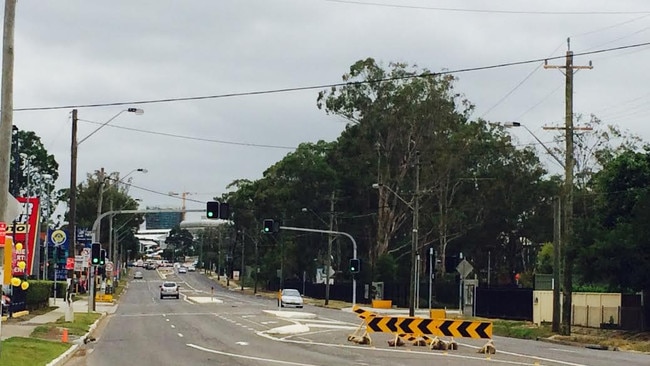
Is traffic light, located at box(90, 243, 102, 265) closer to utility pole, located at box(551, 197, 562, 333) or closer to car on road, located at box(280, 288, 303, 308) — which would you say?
utility pole, located at box(551, 197, 562, 333)

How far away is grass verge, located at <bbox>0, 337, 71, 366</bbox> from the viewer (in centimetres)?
2183

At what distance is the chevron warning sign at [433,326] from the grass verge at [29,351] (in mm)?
9607

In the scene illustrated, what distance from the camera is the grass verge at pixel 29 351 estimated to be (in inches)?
859

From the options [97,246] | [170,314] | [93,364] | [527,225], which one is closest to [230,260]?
[527,225]

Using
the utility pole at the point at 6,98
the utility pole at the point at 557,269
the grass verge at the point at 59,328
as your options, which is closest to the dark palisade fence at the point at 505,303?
the utility pole at the point at 557,269

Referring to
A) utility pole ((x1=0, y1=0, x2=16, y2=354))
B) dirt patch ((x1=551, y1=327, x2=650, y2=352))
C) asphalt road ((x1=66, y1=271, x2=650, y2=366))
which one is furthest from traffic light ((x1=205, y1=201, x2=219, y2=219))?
utility pole ((x1=0, y1=0, x2=16, y2=354))

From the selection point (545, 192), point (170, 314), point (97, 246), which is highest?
point (545, 192)

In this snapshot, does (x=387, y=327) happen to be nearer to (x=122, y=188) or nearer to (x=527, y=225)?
(x=527, y=225)

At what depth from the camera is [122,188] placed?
12338 centimetres

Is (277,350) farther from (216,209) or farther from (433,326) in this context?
(216,209)

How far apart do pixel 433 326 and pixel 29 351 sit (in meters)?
12.3

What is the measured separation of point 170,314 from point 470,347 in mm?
28572

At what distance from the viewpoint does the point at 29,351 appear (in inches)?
964

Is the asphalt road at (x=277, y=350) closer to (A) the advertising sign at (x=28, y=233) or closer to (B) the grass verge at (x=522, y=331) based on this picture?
(B) the grass verge at (x=522, y=331)
